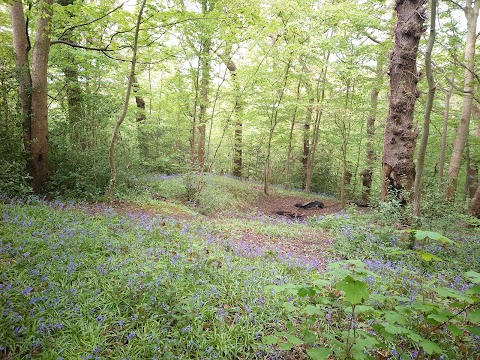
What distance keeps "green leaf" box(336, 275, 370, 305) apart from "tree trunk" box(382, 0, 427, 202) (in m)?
6.00

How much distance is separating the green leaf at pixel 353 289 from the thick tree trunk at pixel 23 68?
7.66 metres

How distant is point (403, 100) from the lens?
280 inches

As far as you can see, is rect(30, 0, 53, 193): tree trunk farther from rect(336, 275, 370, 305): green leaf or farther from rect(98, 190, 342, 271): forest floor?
rect(336, 275, 370, 305): green leaf

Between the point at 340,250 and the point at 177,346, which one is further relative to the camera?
the point at 340,250

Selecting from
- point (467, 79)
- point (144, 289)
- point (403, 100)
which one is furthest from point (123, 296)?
point (467, 79)

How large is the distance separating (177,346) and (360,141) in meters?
14.5

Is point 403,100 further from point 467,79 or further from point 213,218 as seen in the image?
point 213,218

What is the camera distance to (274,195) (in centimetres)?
1501

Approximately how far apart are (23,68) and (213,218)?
6343mm

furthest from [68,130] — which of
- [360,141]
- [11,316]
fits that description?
[360,141]

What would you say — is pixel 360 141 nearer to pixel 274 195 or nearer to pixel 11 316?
pixel 274 195

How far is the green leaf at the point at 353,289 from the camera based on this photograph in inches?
68.9

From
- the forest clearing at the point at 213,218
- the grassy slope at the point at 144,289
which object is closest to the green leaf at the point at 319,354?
the forest clearing at the point at 213,218

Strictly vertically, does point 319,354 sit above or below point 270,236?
above
